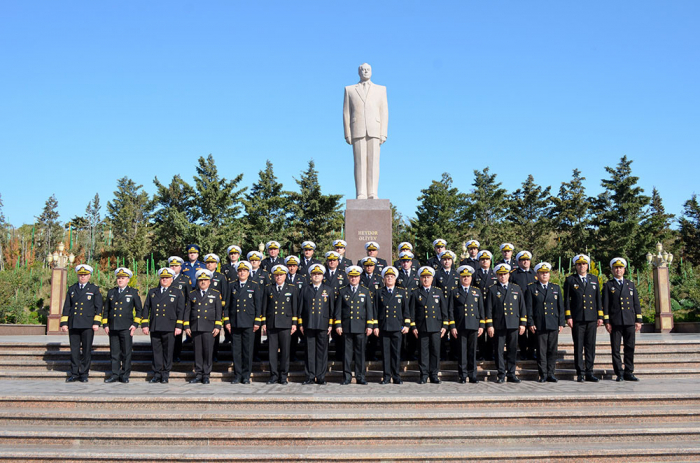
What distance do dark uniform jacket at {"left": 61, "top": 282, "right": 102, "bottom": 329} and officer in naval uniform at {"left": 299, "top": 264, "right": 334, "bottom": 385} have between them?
331cm

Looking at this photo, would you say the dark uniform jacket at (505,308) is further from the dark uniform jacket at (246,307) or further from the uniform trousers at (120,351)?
the uniform trousers at (120,351)

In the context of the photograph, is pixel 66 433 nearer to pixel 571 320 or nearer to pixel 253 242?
pixel 571 320

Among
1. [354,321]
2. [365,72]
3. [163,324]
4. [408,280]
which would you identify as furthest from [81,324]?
[365,72]

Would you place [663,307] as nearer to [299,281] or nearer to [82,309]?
[299,281]

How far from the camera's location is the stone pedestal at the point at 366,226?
11.5 m

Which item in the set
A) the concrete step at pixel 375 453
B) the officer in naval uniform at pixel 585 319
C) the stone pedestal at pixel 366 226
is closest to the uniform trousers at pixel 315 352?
the concrete step at pixel 375 453

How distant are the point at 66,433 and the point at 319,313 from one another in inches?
139

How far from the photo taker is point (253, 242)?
3105 cm

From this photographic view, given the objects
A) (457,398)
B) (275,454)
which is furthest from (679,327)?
(275,454)

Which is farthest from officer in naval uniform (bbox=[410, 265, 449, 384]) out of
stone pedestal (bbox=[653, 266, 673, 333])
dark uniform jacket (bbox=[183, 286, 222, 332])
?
stone pedestal (bbox=[653, 266, 673, 333])

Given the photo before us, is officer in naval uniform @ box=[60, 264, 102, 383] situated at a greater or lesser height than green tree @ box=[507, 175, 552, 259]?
lesser

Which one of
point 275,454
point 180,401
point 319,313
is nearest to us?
point 275,454

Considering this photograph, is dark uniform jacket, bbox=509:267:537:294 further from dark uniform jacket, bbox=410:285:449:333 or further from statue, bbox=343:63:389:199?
statue, bbox=343:63:389:199

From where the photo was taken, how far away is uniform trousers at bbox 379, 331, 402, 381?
792cm
